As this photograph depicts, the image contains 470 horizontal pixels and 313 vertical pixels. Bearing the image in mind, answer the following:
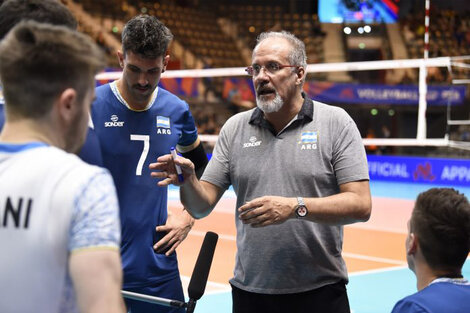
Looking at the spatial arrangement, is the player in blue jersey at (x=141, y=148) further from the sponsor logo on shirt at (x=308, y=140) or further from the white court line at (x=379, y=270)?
the white court line at (x=379, y=270)

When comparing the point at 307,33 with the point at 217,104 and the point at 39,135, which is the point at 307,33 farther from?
the point at 39,135

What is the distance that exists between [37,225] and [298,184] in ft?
6.67

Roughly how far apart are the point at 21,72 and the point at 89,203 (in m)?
0.38

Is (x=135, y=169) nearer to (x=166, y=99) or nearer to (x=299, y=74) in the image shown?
(x=166, y=99)

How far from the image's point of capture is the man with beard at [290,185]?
10.9 ft

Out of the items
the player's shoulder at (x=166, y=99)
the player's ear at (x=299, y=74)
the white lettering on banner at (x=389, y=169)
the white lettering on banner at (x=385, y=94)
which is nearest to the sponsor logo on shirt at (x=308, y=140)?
the player's ear at (x=299, y=74)

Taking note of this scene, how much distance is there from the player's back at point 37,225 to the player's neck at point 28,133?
0.20 feet

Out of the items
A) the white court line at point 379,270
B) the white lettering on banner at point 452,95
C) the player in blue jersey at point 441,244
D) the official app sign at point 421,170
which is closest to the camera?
the player in blue jersey at point 441,244

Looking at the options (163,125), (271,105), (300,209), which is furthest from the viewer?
(163,125)

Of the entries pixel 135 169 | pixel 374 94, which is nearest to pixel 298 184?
pixel 135 169

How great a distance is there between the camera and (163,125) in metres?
3.75

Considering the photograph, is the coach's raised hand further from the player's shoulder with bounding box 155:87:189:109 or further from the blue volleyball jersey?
the player's shoulder with bounding box 155:87:189:109

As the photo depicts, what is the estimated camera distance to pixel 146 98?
12.0 feet

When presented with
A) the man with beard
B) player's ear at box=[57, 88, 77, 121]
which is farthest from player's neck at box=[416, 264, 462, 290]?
player's ear at box=[57, 88, 77, 121]
